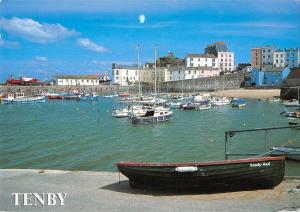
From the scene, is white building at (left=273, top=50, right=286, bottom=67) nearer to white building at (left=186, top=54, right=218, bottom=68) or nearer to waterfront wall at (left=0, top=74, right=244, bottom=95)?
white building at (left=186, top=54, right=218, bottom=68)

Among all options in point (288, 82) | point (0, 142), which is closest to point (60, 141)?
point (0, 142)

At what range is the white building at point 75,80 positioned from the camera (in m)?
152

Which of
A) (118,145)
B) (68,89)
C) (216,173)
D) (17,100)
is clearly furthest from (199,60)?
(216,173)

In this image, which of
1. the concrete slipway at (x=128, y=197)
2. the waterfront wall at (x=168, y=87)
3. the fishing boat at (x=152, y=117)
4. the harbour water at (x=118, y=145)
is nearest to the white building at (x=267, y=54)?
the waterfront wall at (x=168, y=87)

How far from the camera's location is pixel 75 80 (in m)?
152

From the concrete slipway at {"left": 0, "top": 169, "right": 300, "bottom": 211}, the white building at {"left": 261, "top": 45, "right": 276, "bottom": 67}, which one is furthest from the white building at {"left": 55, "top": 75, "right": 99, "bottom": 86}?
the concrete slipway at {"left": 0, "top": 169, "right": 300, "bottom": 211}

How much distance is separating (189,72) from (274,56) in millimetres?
29748

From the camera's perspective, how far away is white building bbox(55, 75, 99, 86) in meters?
152

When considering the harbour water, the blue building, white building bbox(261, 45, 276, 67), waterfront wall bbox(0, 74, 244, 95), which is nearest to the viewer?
the harbour water

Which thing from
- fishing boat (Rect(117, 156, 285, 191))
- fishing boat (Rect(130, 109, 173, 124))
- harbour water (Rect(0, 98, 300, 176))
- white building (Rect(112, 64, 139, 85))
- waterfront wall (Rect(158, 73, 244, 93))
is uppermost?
white building (Rect(112, 64, 139, 85))

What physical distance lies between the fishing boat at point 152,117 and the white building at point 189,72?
299 ft

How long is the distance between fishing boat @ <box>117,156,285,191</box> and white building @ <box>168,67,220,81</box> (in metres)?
127

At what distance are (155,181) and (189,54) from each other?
458 ft

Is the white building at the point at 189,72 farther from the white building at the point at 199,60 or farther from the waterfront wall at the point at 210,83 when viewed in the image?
the waterfront wall at the point at 210,83
